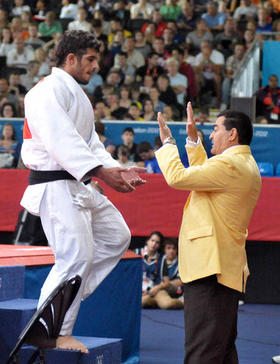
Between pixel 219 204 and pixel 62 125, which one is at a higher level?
pixel 62 125

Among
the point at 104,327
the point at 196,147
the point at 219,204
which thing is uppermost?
the point at 196,147

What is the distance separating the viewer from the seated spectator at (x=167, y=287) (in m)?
8.01

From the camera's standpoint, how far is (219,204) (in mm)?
3844

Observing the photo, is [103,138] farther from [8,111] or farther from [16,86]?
[16,86]

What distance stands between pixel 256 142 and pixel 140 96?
→ 117 inches

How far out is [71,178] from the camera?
358 cm

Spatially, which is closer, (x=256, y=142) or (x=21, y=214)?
(x=21, y=214)

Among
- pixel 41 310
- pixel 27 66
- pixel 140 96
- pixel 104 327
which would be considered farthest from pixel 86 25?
pixel 41 310

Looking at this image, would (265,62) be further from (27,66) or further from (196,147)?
(196,147)

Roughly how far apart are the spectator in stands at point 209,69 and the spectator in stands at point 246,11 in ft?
5.06

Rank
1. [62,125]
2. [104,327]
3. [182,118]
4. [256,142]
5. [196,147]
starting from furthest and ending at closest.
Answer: [182,118] → [256,142] → [104,327] → [196,147] → [62,125]

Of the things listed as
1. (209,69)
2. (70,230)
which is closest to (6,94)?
(209,69)

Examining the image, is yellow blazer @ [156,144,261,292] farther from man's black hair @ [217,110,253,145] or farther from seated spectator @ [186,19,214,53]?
seated spectator @ [186,19,214,53]

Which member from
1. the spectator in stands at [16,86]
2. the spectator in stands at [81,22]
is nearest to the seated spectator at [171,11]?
the spectator in stands at [81,22]
